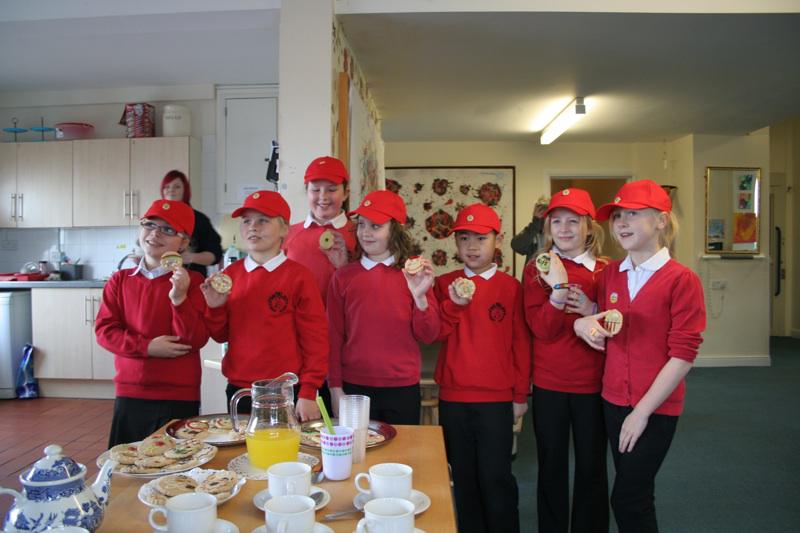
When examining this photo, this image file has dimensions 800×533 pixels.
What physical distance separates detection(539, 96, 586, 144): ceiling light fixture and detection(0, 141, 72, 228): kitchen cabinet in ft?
15.4

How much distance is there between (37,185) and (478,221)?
5076 millimetres

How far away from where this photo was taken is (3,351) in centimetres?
516

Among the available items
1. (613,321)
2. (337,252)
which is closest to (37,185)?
(337,252)

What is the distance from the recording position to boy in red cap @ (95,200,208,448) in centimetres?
203

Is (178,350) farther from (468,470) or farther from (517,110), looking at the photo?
(517,110)

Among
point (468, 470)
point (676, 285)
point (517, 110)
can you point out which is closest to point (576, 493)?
point (468, 470)

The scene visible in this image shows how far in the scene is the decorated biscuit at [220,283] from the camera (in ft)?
6.26

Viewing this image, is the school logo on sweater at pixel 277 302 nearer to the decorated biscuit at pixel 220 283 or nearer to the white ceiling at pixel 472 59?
the decorated biscuit at pixel 220 283

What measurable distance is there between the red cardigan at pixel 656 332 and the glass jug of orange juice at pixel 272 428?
1161 mm

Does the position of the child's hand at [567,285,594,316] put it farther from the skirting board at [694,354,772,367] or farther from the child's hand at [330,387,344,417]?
the skirting board at [694,354,772,367]

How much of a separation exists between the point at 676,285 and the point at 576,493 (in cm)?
88

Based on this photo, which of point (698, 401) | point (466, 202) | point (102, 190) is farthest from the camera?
point (466, 202)

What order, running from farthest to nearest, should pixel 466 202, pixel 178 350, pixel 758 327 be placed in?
pixel 466 202 → pixel 758 327 → pixel 178 350

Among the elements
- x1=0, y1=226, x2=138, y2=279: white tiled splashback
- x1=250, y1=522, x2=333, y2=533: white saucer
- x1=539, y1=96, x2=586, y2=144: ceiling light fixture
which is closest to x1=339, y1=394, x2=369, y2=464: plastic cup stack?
x1=250, y1=522, x2=333, y2=533: white saucer
